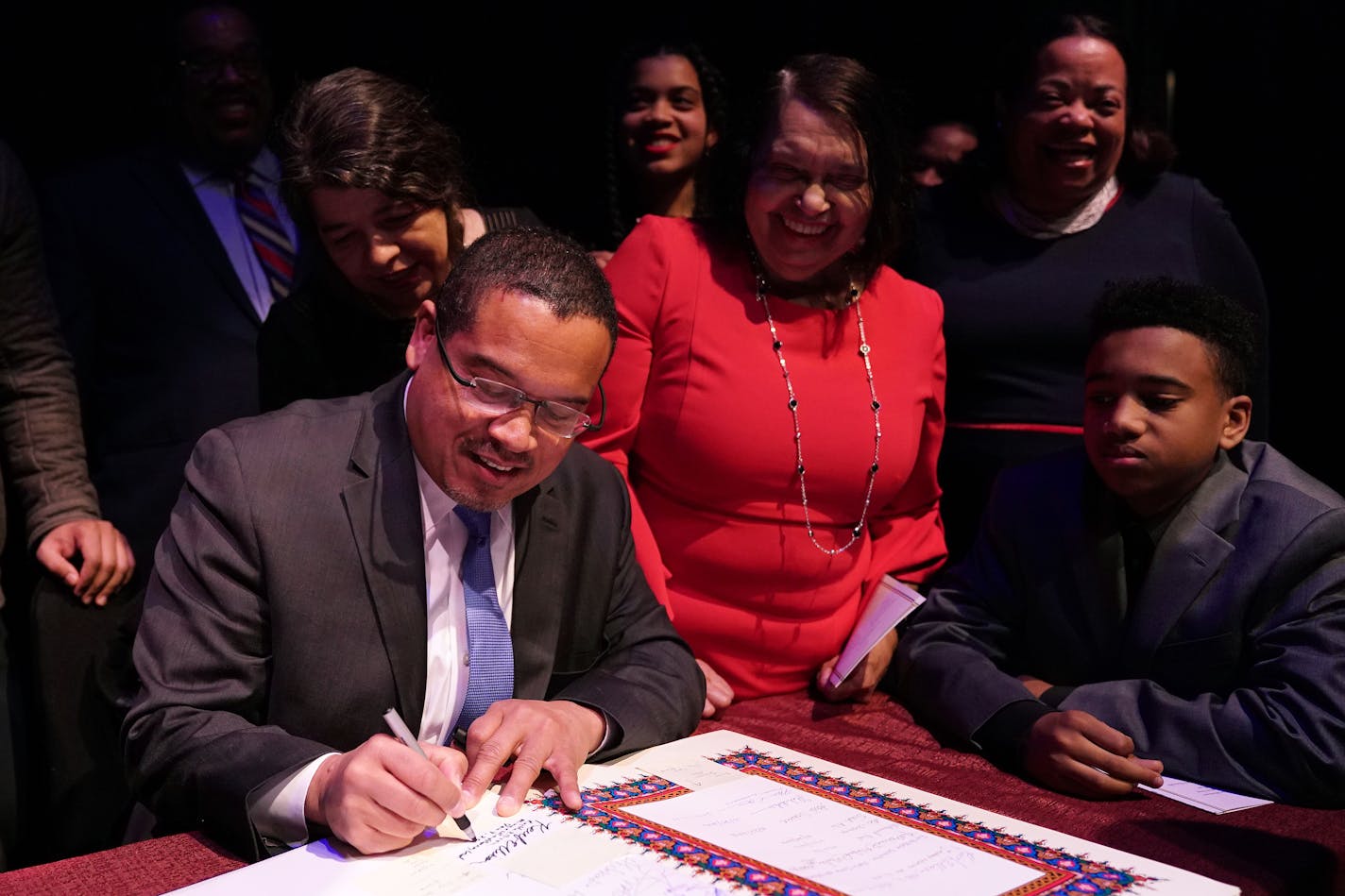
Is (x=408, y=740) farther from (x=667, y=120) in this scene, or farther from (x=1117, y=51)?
(x=1117, y=51)

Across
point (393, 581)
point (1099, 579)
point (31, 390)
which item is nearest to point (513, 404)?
point (393, 581)

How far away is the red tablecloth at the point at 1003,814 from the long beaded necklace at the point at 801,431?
0.38 metres

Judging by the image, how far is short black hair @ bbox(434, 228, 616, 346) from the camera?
172cm

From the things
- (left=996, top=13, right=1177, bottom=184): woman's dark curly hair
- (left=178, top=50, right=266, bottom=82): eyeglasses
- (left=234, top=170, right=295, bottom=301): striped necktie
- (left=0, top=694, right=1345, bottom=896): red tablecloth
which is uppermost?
(left=996, top=13, right=1177, bottom=184): woman's dark curly hair

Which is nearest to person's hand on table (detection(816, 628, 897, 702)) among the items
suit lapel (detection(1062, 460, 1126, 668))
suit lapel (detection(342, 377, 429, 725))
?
suit lapel (detection(1062, 460, 1126, 668))

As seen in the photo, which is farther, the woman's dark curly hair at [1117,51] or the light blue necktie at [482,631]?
the woman's dark curly hair at [1117,51]

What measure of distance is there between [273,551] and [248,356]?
1404 millimetres

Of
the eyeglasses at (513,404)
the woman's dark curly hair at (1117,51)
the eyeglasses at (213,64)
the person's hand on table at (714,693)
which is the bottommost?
the person's hand on table at (714,693)

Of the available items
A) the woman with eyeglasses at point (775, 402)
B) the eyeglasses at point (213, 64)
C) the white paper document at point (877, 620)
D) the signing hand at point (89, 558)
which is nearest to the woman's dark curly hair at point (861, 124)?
the woman with eyeglasses at point (775, 402)

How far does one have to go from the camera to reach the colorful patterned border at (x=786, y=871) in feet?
4.59

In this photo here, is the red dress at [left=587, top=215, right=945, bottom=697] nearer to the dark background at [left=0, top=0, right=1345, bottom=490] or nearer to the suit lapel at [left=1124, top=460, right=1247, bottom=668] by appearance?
the suit lapel at [left=1124, top=460, right=1247, bottom=668]

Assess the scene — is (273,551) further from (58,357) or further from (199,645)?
(58,357)

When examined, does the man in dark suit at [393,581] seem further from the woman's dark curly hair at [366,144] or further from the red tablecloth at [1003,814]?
the woman's dark curly hair at [366,144]

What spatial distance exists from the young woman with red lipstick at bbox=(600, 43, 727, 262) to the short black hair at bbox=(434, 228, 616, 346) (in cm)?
121
